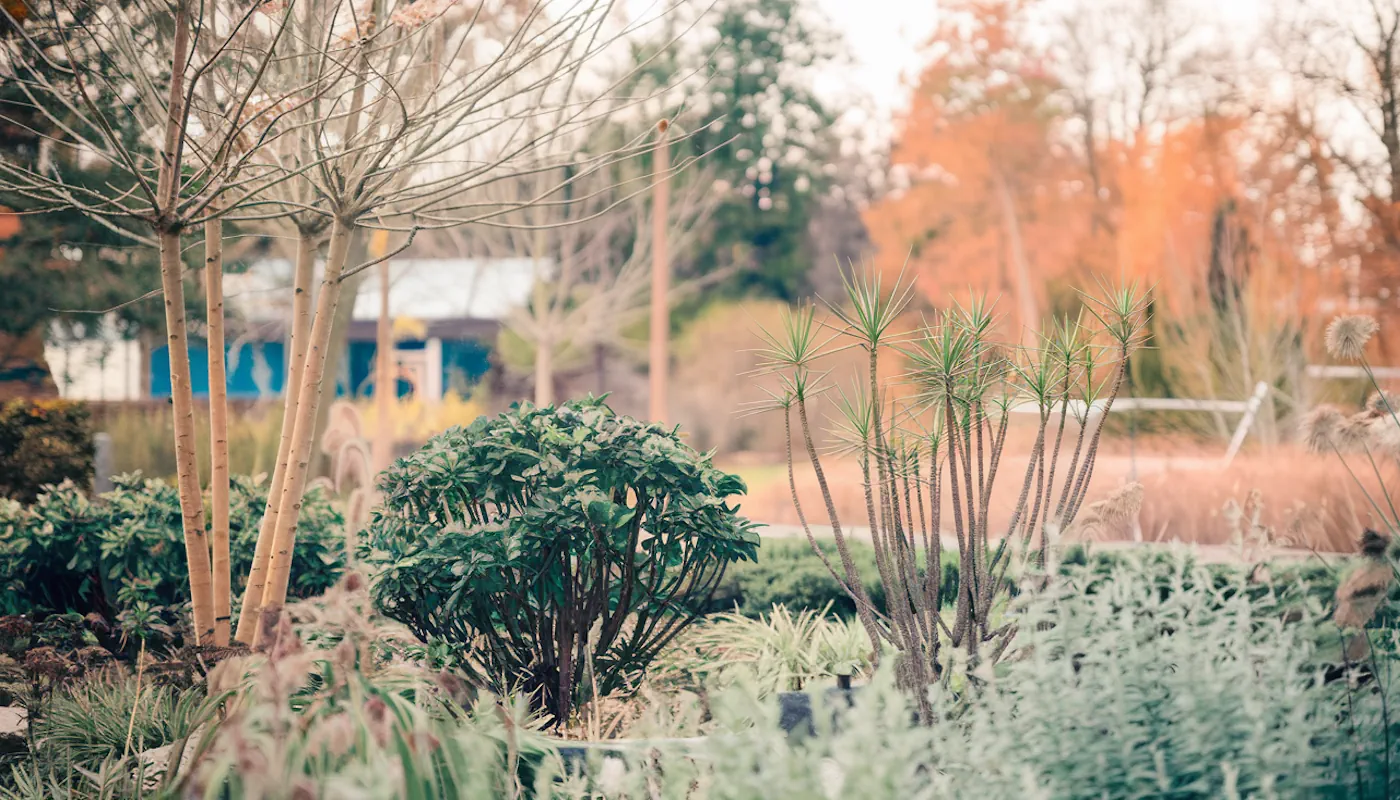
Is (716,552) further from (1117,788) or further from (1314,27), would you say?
(1314,27)

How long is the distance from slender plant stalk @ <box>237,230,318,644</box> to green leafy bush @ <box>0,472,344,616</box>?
1108mm

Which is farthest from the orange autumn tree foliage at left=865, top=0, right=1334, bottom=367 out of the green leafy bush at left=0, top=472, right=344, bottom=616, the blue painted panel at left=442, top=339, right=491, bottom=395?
the green leafy bush at left=0, top=472, right=344, bottom=616

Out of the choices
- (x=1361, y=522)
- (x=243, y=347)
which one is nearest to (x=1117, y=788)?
(x=1361, y=522)

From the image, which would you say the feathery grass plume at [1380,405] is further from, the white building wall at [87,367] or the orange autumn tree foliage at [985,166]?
the orange autumn tree foliage at [985,166]

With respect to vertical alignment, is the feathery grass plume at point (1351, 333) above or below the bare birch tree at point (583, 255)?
below

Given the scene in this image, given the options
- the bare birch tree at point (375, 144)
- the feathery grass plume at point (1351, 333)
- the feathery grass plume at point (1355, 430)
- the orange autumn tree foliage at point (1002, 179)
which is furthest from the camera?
the orange autumn tree foliage at point (1002, 179)

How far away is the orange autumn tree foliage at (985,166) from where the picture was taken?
71.6 ft

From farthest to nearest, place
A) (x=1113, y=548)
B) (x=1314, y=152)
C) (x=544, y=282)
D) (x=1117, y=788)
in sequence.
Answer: (x=544, y=282) → (x=1314, y=152) → (x=1113, y=548) → (x=1117, y=788)

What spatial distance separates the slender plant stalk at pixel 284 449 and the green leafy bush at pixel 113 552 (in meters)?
1.11

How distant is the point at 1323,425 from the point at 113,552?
18.1 ft

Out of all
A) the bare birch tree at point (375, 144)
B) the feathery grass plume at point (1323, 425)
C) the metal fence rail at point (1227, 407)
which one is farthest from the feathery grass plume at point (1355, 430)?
the metal fence rail at point (1227, 407)

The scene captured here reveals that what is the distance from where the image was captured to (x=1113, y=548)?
702cm

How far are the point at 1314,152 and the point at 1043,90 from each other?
8779 mm

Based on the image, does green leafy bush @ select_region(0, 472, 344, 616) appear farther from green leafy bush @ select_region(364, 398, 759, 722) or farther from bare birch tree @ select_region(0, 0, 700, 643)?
green leafy bush @ select_region(364, 398, 759, 722)
